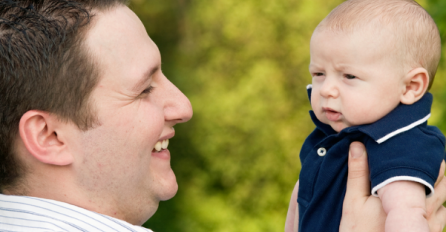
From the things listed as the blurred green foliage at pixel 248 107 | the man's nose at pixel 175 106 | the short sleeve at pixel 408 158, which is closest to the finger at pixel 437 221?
the short sleeve at pixel 408 158

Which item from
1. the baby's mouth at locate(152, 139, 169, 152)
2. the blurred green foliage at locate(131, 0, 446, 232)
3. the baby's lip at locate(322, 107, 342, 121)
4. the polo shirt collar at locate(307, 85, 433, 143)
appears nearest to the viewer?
the polo shirt collar at locate(307, 85, 433, 143)

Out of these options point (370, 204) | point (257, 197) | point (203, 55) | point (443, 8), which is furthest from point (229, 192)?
point (370, 204)

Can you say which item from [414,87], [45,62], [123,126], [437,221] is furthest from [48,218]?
[437,221]

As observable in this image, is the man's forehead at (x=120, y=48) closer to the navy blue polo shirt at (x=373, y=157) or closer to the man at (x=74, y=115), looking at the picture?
the man at (x=74, y=115)

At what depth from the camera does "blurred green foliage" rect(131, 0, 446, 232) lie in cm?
569

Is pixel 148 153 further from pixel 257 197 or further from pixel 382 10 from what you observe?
pixel 257 197

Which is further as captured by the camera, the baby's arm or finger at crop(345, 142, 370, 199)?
finger at crop(345, 142, 370, 199)

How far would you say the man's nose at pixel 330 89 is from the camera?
1765 millimetres

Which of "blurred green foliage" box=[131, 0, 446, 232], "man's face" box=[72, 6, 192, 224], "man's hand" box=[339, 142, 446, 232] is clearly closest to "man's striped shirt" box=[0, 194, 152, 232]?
"man's face" box=[72, 6, 192, 224]

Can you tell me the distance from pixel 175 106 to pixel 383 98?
851 millimetres

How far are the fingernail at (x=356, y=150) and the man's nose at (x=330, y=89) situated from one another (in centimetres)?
22

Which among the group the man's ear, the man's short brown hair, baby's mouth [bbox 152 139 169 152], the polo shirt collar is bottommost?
the man's ear

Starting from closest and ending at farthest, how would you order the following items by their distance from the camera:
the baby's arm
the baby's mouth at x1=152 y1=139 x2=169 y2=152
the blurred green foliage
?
the baby's arm, the baby's mouth at x1=152 y1=139 x2=169 y2=152, the blurred green foliage

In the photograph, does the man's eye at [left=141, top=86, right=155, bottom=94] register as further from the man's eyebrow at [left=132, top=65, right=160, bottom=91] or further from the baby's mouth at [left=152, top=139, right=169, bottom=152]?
the baby's mouth at [left=152, top=139, right=169, bottom=152]
